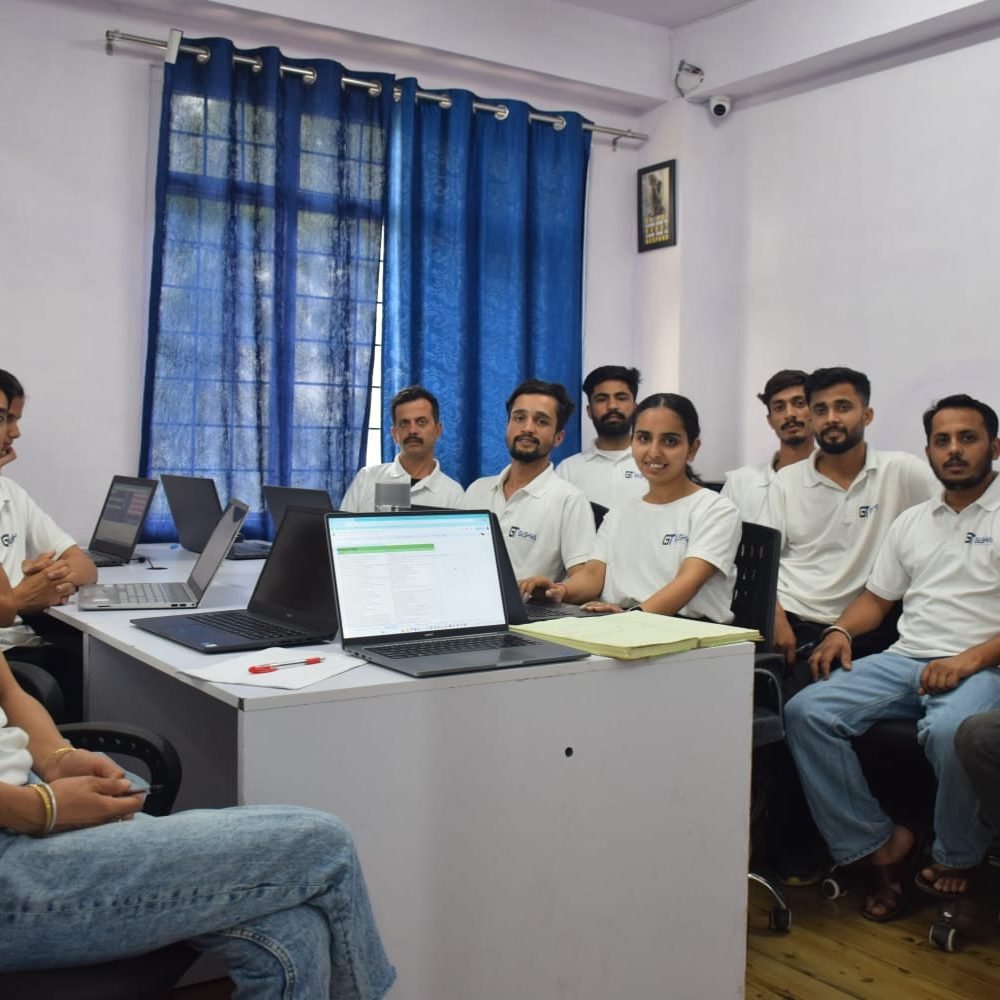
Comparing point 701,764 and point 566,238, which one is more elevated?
point 566,238

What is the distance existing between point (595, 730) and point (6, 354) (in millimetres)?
2859

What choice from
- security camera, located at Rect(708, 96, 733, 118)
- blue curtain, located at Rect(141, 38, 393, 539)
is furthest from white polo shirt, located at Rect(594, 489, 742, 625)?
security camera, located at Rect(708, 96, 733, 118)

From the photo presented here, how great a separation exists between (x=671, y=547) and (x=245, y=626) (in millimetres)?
1233

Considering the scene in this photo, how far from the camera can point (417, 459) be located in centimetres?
412

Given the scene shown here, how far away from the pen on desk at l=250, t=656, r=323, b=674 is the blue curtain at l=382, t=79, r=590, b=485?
8.87 ft

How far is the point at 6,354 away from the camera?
3.89 m

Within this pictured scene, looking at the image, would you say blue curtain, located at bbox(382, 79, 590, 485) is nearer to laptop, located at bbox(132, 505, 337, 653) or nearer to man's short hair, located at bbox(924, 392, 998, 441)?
man's short hair, located at bbox(924, 392, 998, 441)

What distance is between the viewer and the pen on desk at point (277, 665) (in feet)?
5.96

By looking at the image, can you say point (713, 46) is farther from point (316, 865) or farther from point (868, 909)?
point (316, 865)

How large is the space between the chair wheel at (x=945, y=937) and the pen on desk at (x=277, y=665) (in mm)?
1676

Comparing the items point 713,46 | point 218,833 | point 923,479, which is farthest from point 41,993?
point 713,46

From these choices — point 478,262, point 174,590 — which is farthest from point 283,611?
point 478,262

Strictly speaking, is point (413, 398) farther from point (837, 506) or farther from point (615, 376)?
point (837, 506)

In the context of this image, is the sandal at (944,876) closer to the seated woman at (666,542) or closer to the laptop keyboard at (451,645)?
the seated woman at (666,542)
